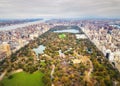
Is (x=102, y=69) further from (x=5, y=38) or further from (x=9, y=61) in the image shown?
(x=5, y=38)

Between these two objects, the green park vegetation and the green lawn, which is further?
the green park vegetation

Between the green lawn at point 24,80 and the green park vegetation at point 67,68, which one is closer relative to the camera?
the green lawn at point 24,80

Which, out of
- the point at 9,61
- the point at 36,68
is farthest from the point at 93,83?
the point at 9,61

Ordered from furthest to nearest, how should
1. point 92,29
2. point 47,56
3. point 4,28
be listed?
point 92,29 < point 4,28 < point 47,56

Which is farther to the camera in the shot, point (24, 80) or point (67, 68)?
point (67, 68)

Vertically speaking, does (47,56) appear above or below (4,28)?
below

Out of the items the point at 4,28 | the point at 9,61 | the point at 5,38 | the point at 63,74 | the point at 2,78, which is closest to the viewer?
the point at 2,78

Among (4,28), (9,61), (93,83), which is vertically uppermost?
(4,28)

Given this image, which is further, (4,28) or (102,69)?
(4,28)
